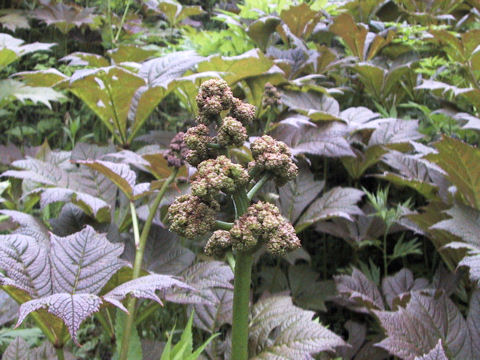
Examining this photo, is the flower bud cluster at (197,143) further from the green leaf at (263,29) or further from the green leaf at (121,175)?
the green leaf at (263,29)

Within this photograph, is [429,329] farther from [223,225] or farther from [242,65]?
[242,65]

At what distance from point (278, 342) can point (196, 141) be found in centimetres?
68

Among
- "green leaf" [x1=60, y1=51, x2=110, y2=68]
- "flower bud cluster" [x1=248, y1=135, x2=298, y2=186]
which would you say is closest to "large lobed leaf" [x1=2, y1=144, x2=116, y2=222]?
"green leaf" [x1=60, y1=51, x2=110, y2=68]

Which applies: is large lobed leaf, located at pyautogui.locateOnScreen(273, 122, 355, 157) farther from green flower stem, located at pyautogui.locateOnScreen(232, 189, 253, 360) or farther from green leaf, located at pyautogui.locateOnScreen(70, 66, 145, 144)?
green flower stem, located at pyautogui.locateOnScreen(232, 189, 253, 360)

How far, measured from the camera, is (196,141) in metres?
0.85

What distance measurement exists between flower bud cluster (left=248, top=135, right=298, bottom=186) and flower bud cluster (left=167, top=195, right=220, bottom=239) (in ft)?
0.37

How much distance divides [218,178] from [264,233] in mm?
124

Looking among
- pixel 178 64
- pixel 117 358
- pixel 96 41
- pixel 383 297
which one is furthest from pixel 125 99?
pixel 96 41

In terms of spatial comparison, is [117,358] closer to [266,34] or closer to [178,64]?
[178,64]

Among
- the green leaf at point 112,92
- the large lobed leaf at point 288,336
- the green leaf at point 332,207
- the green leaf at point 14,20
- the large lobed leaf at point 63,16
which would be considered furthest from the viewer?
the large lobed leaf at point 63,16

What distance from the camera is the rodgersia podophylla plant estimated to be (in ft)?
2.60

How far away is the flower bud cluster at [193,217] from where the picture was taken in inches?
31.5

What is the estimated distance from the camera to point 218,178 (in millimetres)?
782

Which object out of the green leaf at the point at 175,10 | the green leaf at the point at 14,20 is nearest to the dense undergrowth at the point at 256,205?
the green leaf at the point at 14,20
